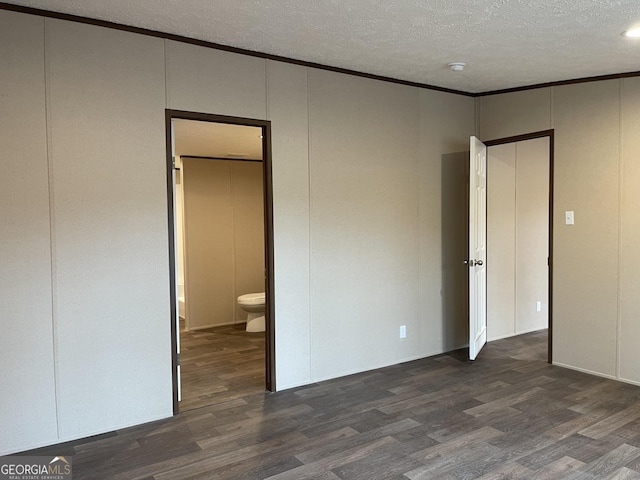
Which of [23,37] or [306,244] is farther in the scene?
[306,244]

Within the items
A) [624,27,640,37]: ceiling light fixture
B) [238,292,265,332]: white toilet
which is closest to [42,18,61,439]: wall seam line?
[238,292,265,332]: white toilet

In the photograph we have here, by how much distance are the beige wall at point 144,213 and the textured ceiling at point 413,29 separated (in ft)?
0.74

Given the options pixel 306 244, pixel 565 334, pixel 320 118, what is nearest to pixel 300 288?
pixel 306 244

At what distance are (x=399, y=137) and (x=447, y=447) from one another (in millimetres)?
2656

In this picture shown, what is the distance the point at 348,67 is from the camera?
157 inches

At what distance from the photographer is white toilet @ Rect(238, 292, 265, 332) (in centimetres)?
581

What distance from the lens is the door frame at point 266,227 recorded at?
3.30 metres

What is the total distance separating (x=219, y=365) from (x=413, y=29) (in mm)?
3244

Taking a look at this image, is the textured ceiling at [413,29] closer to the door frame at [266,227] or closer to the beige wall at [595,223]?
the beige wall at [595,223]

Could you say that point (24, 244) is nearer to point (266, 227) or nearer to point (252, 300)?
point (266, 227)

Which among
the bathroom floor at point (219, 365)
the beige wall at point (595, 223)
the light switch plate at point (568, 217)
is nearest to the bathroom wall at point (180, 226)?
the bathroom floor at point (219, 365)

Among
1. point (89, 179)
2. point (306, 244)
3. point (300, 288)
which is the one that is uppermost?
point (89, 179)

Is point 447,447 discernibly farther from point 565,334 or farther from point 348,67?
point 348,67

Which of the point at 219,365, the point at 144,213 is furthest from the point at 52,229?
the point at 219,365
